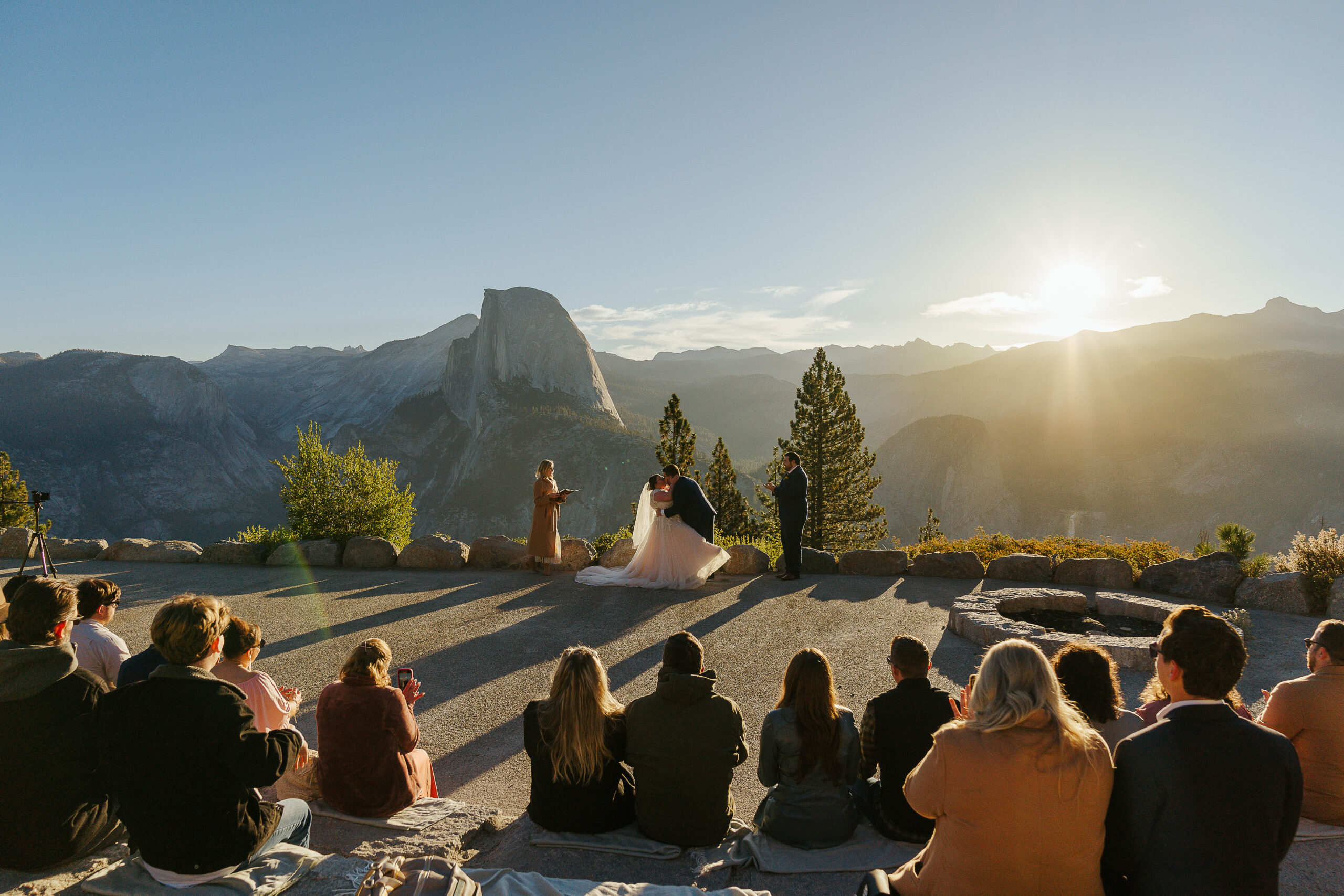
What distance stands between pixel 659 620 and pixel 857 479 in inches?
811

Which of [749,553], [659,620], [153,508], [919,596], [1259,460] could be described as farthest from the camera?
[153,508]

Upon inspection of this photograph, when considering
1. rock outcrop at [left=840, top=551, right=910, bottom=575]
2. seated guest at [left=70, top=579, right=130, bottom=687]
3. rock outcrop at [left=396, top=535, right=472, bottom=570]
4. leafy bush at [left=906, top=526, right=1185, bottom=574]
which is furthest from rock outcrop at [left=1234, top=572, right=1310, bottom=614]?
seated guest at [left=70, top=579, right=130, bottom=687]

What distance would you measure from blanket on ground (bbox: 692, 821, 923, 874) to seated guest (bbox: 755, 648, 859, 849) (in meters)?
0.07

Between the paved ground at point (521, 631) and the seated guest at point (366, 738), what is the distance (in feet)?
2.66

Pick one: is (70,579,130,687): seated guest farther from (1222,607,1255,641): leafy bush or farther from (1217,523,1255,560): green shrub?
(1217,523,1255,560): green shrub

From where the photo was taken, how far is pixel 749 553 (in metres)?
12.8

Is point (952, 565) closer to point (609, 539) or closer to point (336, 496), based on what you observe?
point (609, 539)

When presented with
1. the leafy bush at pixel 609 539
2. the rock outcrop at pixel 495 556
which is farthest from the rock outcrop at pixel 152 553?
the leafy bush at pixel 609 539

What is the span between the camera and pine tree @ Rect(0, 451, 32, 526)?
16094 millimetres

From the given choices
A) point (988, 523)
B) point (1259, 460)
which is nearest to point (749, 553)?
point (988, 523)

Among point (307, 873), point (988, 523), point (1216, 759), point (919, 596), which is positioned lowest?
point (988, 523)

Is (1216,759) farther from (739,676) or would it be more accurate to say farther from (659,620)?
(659,620)

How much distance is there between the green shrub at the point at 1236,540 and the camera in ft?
35.9

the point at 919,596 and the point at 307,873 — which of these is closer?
the point at 307,873
